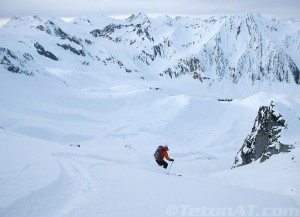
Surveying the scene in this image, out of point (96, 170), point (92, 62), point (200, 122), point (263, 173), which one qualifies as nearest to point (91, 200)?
point (96, 170)

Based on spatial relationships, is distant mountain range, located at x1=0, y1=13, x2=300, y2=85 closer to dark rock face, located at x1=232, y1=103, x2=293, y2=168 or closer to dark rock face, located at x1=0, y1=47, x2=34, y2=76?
dark rock face, located at x1=0, y1=47, x2=34, y2=76

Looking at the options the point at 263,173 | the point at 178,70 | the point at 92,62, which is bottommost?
the point at 263,173

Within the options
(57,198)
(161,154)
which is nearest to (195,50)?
(161,154)

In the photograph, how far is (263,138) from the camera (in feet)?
72.0

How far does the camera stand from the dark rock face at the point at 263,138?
20102 mm

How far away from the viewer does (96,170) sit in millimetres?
11039

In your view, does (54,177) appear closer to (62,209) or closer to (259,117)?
(62,209)

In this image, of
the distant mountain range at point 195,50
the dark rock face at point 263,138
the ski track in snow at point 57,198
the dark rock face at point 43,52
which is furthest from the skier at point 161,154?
the distant mountain range at point 195,50

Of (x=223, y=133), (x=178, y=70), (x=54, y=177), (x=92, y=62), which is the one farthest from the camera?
(x=178, y=70)

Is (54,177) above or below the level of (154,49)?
below

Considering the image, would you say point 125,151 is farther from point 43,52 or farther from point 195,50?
point 195,50

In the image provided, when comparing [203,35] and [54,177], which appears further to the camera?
[203,35]

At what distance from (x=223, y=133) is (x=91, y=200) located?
1365 inches

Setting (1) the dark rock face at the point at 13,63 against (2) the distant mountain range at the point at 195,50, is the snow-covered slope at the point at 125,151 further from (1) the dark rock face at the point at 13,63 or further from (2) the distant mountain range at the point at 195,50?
(2) the distant mountain range at the point at 195,50
